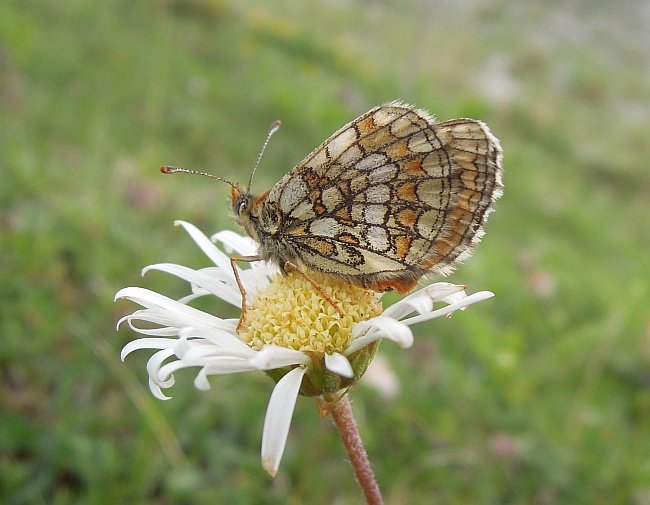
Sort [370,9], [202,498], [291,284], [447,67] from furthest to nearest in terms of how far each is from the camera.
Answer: [370,9]
[447,67]
[202,498]
[291,284]

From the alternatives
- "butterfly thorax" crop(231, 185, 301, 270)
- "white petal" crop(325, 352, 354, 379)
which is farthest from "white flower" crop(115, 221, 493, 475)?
"butterfly thorax" crop(231, 185, 301, 270)

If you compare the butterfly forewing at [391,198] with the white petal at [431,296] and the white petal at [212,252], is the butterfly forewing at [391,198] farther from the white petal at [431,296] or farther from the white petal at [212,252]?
the white petal at [212,252]

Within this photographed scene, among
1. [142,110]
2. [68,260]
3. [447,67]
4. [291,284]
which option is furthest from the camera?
[447,67]

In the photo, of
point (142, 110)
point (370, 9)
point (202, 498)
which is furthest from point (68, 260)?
point (370, 9)

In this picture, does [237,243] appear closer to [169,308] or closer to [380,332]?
[169,308]

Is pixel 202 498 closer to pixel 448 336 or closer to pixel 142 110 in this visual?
pixel 448 336
